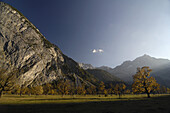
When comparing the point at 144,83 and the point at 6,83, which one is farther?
the point at 144,83

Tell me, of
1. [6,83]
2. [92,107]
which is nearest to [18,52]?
[6,83]

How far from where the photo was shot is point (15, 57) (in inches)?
6284

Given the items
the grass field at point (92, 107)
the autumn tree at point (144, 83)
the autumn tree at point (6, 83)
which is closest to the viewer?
the grass field at point (92, 107)

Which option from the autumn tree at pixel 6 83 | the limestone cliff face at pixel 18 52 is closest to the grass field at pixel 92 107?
the autumn tree at pixel 6 83

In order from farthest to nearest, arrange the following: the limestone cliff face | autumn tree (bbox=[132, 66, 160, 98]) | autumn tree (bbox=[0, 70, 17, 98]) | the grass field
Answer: the limestone cliff face, autumn tree (bbox=[132, 66, 160, 98]), autumn tree (bbox=[0, 70, 17, 98]), the grass field

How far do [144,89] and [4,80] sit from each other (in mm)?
60580

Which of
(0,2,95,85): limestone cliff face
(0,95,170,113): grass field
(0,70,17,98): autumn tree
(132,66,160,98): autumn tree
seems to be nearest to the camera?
(0,95,170,113): grass field

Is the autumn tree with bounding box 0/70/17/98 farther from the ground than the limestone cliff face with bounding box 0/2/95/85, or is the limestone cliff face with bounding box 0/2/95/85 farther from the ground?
the limestone cliff face with bounding box 0/2/95/85

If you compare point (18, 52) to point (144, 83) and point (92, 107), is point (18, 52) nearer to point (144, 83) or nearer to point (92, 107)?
point (92, 107)

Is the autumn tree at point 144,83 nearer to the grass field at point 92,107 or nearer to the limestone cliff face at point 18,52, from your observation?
the grass field at point 92,107

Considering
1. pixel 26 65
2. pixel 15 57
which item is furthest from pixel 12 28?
pixel 26 65

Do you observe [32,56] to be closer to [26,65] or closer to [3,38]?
[26,65]

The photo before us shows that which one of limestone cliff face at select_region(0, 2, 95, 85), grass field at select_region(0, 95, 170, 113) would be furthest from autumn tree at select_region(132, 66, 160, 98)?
limestone cliff face at select_region(0, 2, 95, 85)

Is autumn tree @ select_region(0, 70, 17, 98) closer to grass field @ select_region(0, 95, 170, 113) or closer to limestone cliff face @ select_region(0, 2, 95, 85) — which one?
grass field @ select_region(0, 95, 170, 113)
